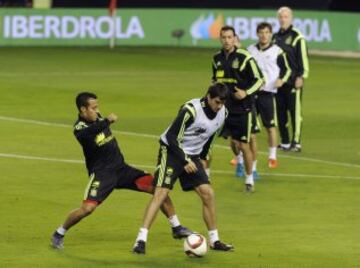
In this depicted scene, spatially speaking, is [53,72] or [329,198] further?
[53,72]

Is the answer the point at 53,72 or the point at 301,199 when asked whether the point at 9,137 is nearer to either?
the point at 301,199

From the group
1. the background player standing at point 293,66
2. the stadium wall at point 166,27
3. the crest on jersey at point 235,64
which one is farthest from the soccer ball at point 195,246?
the stadium wall at point 166,27

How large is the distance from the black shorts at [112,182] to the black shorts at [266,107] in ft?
26.1

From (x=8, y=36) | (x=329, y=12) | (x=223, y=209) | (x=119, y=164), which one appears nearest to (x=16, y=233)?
(x=119, y=164)

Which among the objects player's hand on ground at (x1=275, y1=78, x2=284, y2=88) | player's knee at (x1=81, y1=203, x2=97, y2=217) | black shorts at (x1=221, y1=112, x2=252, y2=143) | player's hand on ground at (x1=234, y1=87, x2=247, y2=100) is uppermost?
player's hand on ground at (x1=234, y1=87, x2=247, y2=100)

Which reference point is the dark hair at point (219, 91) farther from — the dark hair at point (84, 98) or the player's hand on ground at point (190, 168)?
the dark hair at point (84, 98)

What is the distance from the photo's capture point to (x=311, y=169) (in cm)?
2359

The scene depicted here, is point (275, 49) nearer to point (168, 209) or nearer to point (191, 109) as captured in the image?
point (168, 209)

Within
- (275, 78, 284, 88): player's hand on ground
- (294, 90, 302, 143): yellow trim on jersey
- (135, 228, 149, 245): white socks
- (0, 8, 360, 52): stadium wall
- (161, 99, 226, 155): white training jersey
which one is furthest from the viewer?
(0, 8, 360, 52): stadium wall

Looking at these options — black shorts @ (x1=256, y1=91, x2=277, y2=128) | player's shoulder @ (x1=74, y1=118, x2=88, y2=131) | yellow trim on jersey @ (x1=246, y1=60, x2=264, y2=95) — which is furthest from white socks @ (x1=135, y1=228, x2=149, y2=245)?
black shorts @ (x1=256, y1=91, x2=277, y2=128)

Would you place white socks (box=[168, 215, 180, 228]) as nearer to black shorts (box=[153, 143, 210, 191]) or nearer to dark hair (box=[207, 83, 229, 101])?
black shorts (box=[153, 143, 210, 191])

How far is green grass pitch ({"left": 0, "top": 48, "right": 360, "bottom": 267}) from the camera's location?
16.2m

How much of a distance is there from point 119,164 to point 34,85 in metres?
21.8

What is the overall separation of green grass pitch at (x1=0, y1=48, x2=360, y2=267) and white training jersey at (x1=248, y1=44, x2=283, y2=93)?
1368 millimetres
